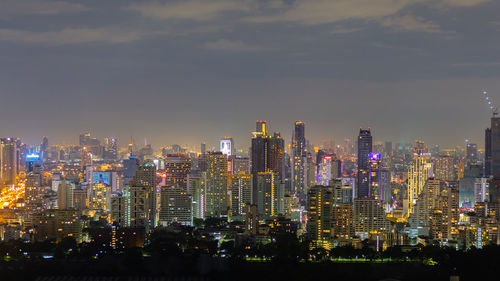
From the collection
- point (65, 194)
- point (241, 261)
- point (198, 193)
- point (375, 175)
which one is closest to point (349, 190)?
point (375, 175)

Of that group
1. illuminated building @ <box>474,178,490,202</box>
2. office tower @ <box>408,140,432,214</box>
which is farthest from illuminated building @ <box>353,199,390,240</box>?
illuminated building @ <box>474,178,490,202</box>

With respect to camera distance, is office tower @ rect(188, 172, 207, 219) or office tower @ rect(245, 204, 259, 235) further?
office tower @ rect(188, 172, 207, 219)

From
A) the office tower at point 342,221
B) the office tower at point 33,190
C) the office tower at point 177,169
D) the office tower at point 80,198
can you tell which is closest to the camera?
the office tower at point 342,221

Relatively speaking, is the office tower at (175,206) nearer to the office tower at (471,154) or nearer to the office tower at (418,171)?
the office tower at (418,171)

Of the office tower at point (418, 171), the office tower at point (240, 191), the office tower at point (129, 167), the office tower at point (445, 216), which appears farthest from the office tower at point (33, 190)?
the office tower at point (418, 171)

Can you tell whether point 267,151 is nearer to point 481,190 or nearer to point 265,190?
point 265,190

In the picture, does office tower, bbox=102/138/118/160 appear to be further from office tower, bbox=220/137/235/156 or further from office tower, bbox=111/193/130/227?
office tower, bbox=111/193/130/227

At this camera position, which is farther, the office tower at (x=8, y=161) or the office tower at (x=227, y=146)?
the office tower at (x=227, y=146)

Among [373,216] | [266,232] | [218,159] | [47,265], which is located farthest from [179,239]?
[218,159]
